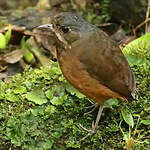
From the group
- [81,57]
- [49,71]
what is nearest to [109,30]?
[49,71]

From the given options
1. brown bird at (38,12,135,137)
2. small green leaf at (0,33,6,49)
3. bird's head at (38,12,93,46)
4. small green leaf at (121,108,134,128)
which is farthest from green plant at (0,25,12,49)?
small green leaf at (121,108,134,128)

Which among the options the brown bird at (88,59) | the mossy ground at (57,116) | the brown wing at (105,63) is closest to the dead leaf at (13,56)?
the mossy ground at (57,116)

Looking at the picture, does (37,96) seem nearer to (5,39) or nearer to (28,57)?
(28,57)

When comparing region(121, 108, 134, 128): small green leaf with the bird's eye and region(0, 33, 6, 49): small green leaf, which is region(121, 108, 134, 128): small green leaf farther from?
region(0, 33, 6, 49): small green leaf

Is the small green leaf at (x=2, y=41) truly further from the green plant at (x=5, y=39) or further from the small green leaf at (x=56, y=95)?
the small green leaf at (x=56, y=95)

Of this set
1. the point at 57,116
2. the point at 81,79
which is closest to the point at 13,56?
the point at 57,116

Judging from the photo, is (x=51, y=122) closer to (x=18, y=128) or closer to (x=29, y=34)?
(x=18, y=128)
